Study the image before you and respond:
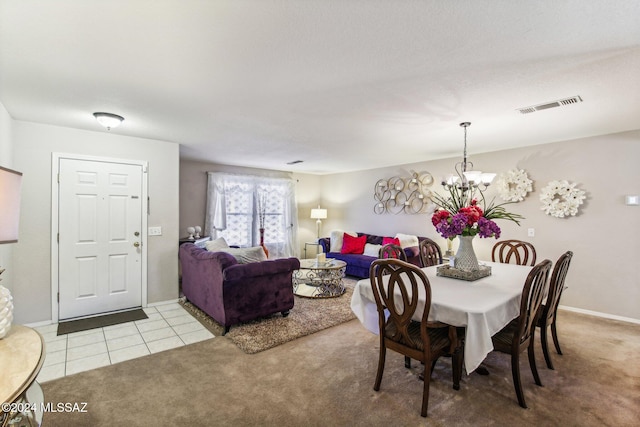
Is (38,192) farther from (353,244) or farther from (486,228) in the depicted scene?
(353,244)

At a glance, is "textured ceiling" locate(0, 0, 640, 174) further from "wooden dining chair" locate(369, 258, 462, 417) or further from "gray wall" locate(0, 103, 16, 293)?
"wooden dining chair" locate(369, 258, 462, 417)

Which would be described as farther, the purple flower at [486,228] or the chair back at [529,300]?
the purple flower at [486,228]

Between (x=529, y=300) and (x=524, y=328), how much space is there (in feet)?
0.66

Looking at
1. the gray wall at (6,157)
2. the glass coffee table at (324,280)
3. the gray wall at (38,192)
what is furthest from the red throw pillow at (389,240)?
the gray wall at (6,157)

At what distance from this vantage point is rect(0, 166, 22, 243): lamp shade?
1.28 m

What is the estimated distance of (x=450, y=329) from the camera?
2.05 meters

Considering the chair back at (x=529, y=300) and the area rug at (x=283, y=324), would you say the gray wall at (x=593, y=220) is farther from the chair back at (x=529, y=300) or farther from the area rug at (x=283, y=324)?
the area rug at (x=283, y=324)

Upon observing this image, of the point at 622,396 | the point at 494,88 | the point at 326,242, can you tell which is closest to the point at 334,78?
the point at 494,88

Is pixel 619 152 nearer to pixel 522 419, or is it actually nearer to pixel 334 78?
pixel 522 419

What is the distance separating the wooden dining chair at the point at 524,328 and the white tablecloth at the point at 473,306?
0.10 m

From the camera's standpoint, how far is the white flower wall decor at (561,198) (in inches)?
156

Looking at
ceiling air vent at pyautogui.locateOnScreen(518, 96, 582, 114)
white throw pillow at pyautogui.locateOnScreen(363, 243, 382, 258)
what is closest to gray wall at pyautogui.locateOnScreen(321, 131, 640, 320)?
ceiling air vent at pyautogui.locateOnScreen(518, 96, 582, 114)

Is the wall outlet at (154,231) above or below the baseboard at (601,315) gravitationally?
above

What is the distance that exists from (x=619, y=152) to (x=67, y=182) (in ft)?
21.9
